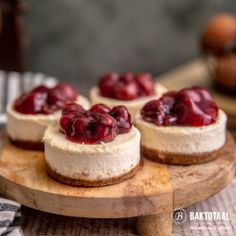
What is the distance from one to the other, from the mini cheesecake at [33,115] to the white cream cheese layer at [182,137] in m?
0.24

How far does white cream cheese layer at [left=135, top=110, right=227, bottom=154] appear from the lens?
133cm

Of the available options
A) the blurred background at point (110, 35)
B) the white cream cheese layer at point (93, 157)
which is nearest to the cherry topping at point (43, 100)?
the white cream cheese layer at point (93, 157)

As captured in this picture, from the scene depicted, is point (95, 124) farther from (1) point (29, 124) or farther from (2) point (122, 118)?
(1) point (29, 124)

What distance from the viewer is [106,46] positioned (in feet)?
9.94

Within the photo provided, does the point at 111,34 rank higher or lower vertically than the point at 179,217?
lower

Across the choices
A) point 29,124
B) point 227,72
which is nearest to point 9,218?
point 29,124

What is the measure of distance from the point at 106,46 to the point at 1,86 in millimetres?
1020

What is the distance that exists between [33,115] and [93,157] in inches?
11.7

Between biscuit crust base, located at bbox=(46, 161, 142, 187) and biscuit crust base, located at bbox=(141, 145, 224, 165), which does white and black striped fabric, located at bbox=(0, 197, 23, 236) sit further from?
biscuit crust base, located at bbox=(141, 145, 224, 165)

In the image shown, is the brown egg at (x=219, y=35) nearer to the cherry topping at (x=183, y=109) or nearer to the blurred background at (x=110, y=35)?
the blurred background at (x=110, y=35)

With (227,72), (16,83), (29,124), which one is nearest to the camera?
(29,124)

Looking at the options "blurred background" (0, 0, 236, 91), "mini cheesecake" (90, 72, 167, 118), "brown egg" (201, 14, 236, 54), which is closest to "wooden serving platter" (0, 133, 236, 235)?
"mini cheesecake" (90, 72, 167, 118)

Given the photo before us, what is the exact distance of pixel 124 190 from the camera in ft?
3.99

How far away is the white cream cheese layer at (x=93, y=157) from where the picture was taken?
1220mm
